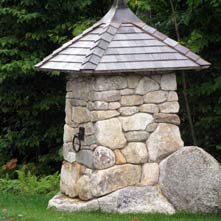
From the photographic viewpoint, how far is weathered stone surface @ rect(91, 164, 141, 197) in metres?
8.80

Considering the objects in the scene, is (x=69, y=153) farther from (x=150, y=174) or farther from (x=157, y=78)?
(x=157, y=78)

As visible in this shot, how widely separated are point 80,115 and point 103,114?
1.82ft

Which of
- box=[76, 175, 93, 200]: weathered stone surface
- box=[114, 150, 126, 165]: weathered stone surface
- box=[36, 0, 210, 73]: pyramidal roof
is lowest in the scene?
box=[76, 175, 93, 200]: weathered stone surface

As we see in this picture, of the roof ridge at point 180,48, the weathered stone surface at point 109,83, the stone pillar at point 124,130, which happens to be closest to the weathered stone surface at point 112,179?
the stone pillar at point 124,130

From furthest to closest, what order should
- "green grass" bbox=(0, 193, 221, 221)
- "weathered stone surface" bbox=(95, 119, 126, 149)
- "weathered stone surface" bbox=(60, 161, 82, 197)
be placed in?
"weathered stone surface" bbox=(60, 161, 82, 197) < "weathered stone surface" bbox=(95, 119, 126, 149) < "green grass" bbox=(0, 193, 221, 221)

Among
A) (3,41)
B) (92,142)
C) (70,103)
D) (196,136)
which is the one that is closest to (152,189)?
(92,142)

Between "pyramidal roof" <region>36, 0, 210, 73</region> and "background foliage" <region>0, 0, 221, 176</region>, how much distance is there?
245 centimetres

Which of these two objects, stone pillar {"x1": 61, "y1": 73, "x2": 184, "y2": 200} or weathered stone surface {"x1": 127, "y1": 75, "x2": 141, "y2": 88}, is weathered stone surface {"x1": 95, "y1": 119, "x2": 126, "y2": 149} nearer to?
stone pillar {"x1": 61, "y1": 73, "x2": 184, "y2": 200}

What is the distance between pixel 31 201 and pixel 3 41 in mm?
4401

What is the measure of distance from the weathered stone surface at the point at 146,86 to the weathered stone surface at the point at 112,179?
93cm

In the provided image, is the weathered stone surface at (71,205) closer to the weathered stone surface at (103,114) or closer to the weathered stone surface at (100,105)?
the weathered stone surface at (103,114)

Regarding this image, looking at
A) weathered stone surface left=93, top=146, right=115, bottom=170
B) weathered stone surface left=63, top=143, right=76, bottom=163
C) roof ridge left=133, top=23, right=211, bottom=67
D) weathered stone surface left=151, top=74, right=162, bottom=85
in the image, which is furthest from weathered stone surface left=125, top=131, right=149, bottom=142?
roof ridge left=133, top=23, right=211, bottom=67

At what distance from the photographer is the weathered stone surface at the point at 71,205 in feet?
29.0

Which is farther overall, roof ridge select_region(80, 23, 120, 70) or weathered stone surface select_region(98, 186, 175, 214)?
weathered stone surface select_region(98, 186, 175, 214)
